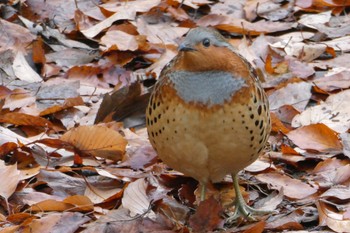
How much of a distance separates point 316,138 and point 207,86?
1.23 meters

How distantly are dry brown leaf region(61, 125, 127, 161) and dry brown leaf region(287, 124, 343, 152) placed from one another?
101 centimetres

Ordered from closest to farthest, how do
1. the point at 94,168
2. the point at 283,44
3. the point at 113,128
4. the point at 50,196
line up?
1. the point at 50,196
2. the point at 94,168
3. the point at 113,128
4. the point at 283,44

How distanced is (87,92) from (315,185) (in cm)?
186

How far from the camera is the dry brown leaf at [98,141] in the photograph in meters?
4.89

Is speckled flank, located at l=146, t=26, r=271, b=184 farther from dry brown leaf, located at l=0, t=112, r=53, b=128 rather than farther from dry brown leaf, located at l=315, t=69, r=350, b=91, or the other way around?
dry brown leaf, located at l=315, t=69, r=350, b=91

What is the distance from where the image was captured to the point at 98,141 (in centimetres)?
493

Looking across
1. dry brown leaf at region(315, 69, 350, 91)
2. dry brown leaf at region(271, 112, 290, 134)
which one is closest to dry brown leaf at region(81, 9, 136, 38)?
dry brown leaf at region(315, 69, 350, 91)

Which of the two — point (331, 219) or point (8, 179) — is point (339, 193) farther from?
point (8, 179)

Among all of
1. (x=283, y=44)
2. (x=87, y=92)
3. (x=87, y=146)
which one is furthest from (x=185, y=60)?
(x=283, y=44)

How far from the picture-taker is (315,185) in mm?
4809

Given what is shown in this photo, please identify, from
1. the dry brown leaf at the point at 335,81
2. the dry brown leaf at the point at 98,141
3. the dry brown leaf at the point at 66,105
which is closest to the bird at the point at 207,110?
the dry brown leaf at the point at 98,141

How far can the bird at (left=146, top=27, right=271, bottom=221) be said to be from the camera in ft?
13.7

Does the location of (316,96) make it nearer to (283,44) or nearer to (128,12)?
(283,44)

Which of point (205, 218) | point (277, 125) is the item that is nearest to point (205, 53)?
point (205, 218)
